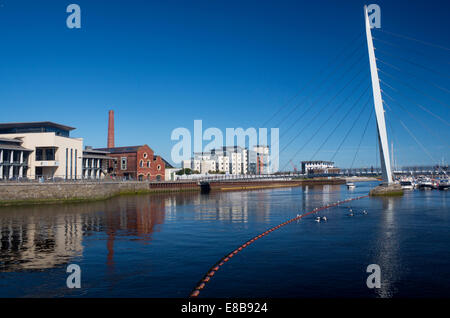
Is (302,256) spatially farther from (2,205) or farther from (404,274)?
(2,205)

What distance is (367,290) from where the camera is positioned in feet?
36.2

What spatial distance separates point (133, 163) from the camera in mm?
72688

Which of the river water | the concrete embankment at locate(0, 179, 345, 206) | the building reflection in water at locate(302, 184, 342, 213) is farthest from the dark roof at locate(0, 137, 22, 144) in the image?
the building reflection in water at locate(302, 184, 342, 213)

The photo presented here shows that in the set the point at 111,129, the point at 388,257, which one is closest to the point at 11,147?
the point at 111,129

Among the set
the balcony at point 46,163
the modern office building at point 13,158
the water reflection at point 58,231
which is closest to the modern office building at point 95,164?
the balcony at point 46,163

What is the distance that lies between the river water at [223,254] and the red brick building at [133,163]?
4480 centimetres

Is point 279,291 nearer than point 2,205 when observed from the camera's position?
Yes

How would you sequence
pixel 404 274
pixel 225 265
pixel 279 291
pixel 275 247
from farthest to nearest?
pixel 275 247, pixel 225 265, pixel 404 274, pixel 279 291

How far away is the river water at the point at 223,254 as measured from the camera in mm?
11297

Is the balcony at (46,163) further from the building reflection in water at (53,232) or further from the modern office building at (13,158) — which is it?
the building reflection in water at (53,232)

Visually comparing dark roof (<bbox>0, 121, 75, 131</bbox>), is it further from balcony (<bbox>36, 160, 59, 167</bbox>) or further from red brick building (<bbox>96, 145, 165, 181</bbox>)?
red brick building (<bbox>96, 145, 165, 181</bbox>)

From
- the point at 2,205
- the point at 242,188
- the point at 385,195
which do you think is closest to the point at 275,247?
the point at 2,205

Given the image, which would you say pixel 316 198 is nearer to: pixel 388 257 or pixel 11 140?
pixel 388 257

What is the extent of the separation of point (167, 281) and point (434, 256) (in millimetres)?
11413
